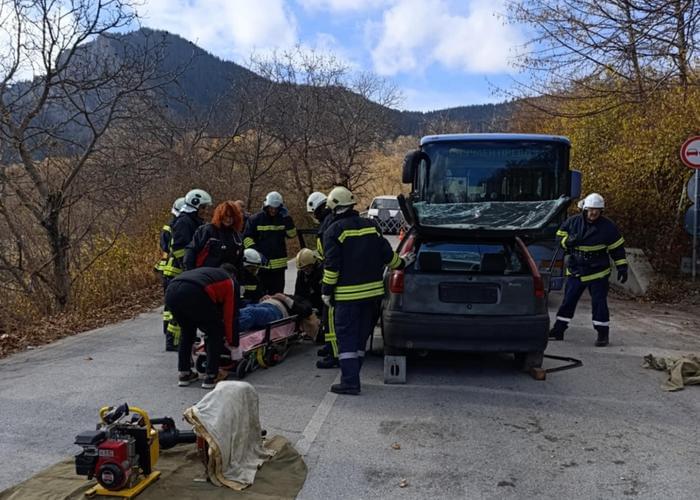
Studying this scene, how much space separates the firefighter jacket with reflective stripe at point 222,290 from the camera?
5602 millimetres

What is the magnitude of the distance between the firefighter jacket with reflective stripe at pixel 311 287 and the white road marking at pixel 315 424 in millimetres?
2014

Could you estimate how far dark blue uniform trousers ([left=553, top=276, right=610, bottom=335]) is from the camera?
7863 millimetres

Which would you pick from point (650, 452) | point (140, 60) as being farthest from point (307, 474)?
point (140, 60)

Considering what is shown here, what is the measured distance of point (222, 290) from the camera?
570cm

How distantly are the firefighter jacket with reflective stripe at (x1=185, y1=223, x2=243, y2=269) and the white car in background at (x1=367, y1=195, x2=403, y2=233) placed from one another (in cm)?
1970

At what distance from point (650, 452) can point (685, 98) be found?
33.4ft

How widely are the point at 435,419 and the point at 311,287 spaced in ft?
9.80

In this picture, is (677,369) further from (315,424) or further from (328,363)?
(315,424)

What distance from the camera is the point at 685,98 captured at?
12477 millimetres

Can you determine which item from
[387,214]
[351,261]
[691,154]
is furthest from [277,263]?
[387,214]

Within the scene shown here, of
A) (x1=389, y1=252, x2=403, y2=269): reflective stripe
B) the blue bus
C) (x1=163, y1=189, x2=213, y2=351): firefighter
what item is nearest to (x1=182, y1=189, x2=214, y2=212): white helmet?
(x1=163, y1=189, x2=213, y2=351): firefighter

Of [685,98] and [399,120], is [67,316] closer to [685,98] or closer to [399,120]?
[685,98]

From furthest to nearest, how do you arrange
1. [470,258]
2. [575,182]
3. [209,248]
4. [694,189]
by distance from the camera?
[694,189] → [575,182] → [209,248] → [470,258]

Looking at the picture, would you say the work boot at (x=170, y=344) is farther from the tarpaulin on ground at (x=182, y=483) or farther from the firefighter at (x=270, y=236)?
the tarpaulin on ground at (x=182, y=483)
